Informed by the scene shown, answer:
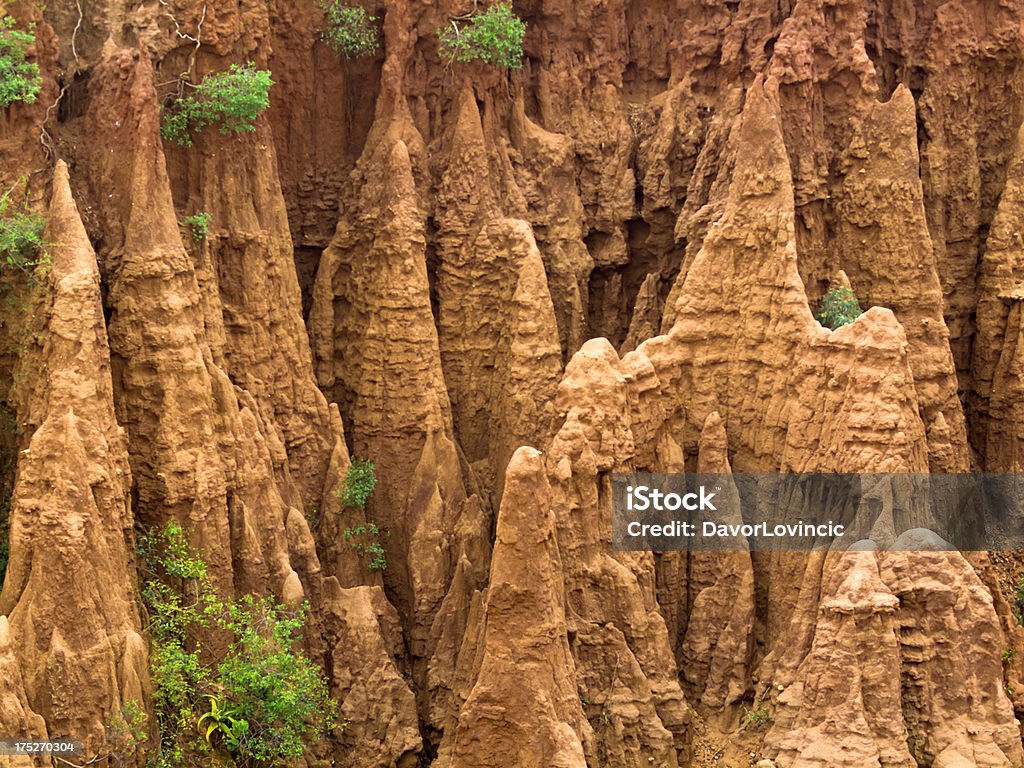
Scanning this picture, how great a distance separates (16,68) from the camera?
816 inches

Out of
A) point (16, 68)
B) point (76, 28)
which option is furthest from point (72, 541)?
point (76, 28)

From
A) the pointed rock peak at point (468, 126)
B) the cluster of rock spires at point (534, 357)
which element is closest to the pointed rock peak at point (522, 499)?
the cluster of rock spires at point (534, 357)

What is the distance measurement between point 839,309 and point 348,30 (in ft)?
27.0

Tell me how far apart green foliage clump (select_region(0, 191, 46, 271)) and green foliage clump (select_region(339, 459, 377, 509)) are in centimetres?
558

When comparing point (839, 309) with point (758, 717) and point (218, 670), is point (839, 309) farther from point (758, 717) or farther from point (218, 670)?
point (218, 670)

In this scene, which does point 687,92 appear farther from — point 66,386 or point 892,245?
point 66,386

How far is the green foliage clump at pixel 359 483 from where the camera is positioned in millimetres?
23984

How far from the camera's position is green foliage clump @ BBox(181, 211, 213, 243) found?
22.2m

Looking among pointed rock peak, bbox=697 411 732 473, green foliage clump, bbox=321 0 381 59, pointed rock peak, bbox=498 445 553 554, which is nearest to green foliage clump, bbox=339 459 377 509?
pointed rock peak, bbox=498 445 553 554

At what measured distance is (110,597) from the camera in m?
19.5

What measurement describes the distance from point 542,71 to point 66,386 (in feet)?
34.5

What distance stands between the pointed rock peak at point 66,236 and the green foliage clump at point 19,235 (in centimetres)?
23

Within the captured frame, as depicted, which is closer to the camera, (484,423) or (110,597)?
A: (110,597)

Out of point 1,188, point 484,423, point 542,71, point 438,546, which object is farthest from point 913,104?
point 1,188
